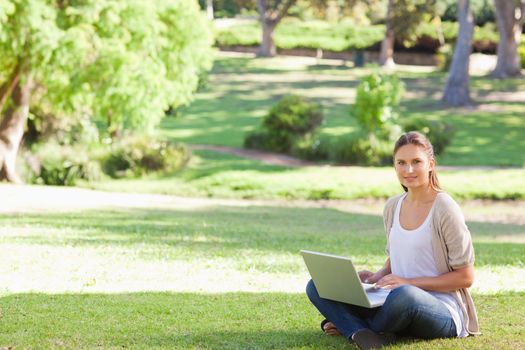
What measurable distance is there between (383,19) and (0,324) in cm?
5735

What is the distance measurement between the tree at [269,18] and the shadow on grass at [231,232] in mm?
37944

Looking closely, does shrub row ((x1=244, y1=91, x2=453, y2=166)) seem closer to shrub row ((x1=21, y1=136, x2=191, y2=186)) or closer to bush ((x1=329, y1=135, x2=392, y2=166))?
bush ((x1=329, y1=135, x2=392, y2=166))

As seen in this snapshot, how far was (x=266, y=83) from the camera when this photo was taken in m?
46.4

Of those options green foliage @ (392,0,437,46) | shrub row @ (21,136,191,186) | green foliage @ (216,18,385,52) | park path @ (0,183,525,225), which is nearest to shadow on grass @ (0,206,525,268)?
park path @ (0,183,525,225)

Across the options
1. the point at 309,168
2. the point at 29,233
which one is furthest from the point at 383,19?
the point at 29,233

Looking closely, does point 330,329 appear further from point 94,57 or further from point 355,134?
point 355,134

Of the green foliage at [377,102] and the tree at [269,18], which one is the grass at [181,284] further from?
the tree at [269,18]

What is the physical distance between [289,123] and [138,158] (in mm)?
5655

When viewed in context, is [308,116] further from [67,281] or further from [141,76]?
[67,281]

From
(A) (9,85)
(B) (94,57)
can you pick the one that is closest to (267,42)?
(A) (9,85)

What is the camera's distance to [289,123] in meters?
30.3

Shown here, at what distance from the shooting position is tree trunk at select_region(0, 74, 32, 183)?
2436 cm

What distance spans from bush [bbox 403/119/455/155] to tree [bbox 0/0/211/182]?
7221mm

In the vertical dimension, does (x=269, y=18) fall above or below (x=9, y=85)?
below
